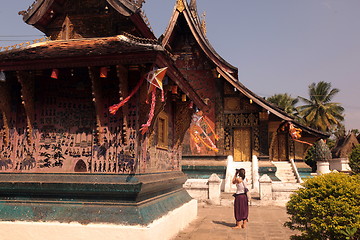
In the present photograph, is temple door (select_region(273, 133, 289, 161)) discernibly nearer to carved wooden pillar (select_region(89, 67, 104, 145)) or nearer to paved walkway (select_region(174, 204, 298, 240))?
paved walkway (select_region(174, 204, 298, 240))

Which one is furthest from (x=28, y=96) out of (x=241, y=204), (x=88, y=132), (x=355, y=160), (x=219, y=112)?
(x=355, y=160)

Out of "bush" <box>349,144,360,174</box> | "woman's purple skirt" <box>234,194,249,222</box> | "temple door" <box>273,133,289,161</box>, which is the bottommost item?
"woman's purple skirt" <box>234,194,249,222</box>

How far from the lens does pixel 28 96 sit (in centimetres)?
667

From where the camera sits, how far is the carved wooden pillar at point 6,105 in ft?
22.1

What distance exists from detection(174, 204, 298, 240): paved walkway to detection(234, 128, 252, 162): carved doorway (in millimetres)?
7240

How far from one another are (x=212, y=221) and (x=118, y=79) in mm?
5109

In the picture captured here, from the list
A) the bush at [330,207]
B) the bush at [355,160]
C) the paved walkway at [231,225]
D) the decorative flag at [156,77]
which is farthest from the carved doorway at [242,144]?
the decorative flag at [156,77]

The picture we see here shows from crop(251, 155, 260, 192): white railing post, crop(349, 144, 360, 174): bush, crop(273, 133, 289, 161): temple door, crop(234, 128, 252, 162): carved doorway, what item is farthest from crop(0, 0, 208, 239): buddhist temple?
crop(349, 144, 360, 174): bush

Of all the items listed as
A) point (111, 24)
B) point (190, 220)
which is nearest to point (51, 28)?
point (111, 24)

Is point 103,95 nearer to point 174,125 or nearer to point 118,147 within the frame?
point 118,147

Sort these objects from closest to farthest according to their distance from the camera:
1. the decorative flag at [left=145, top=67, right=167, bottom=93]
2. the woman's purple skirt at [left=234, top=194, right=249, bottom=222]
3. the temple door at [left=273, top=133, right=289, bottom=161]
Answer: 1. the decorative flag at [left=145, top=67, right=167, bottom=93]
2. the woman's purple skirt at [left=234, top=194, right=249, bottom=222]
3. the temple door at [left=273, top=133, right=289, bottom=161]

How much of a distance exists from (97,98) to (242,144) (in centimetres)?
1377

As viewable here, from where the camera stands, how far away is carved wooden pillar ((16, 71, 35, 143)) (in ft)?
21.4

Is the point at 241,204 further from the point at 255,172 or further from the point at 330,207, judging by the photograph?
the point at 255,172
